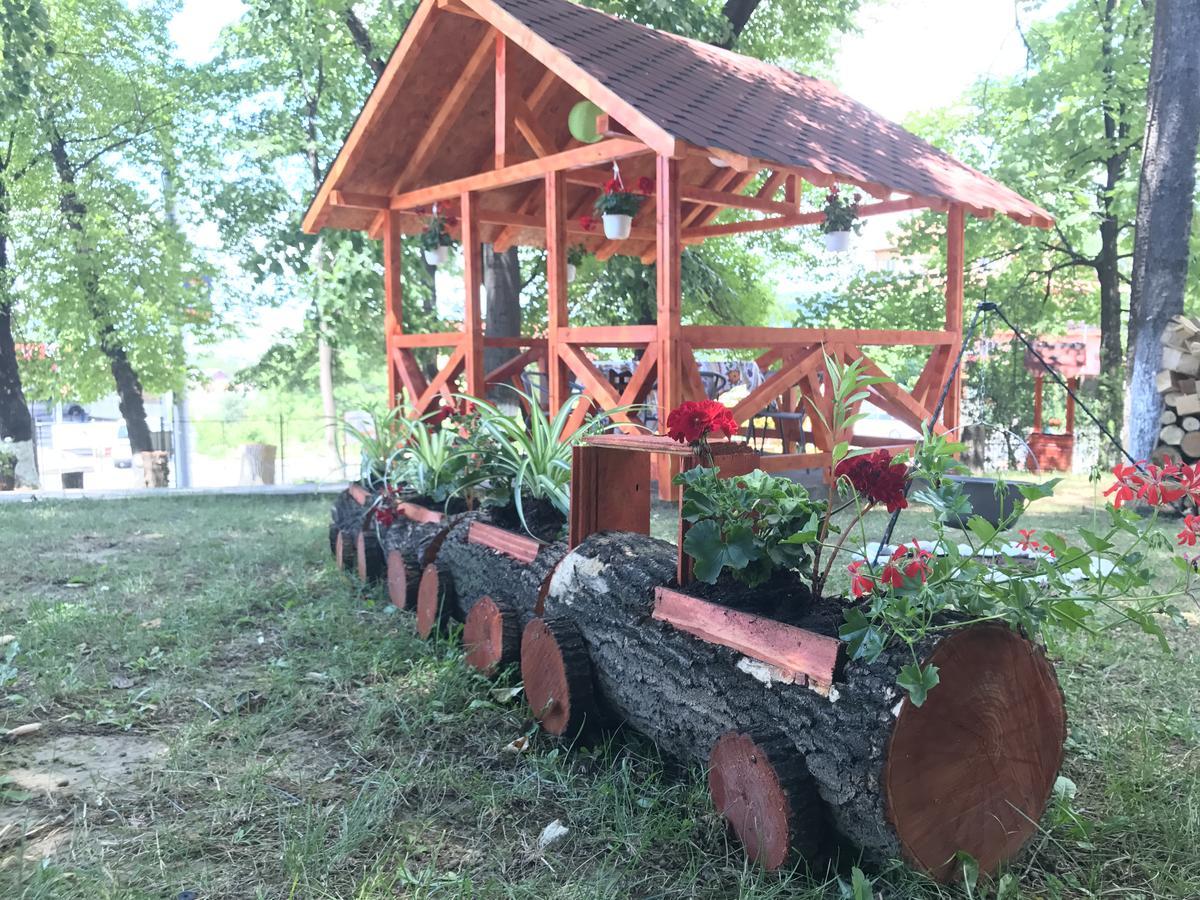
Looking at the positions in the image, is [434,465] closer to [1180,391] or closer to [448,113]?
[448,113]

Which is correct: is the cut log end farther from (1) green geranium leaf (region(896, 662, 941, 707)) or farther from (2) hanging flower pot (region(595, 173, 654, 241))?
(2) hanging flower pot (region(595, 173, 654, 241))

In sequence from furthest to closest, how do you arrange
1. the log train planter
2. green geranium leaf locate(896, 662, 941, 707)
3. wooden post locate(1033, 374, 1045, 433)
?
wooden post locate(1033, 374, 1045, 433) → the log train planter → green geranium leaf locate(896, 662, 941, 707)

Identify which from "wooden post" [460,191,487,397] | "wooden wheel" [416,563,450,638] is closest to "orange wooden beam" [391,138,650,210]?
"wooden post" [460,191,487,397]

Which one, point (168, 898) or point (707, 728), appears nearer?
point (168, 898)

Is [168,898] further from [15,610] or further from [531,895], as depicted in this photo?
[15,610]

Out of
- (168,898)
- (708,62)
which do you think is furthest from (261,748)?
(708,62)

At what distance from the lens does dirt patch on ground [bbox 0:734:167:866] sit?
2162 mm

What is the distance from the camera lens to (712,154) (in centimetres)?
475

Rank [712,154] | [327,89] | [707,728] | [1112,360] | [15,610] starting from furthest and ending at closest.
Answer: [327,89] → [1112,360] → [712,154] → [15,610] → [707,728]

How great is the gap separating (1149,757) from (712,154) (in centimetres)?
346

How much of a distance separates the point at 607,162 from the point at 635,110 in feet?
4.28

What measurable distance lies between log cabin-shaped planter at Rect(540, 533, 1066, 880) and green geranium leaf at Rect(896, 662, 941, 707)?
0.08 m

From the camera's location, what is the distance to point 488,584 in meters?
3.42

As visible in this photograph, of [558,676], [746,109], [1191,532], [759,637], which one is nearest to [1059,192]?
[746,109]
